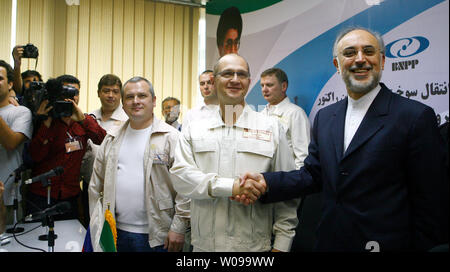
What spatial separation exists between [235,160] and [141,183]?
56cm

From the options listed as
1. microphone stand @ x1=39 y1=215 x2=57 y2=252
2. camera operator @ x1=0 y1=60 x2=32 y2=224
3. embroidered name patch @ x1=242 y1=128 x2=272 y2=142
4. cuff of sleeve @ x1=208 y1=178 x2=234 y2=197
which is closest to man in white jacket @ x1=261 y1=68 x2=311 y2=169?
embroidered name patch @ x1=242 y1=128 x2=272 y2=142

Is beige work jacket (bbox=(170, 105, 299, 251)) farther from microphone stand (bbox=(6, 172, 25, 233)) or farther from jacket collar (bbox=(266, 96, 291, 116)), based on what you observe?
microphone stand (bbox=(6, 172, 25, 233))

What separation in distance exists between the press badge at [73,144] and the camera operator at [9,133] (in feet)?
0.62

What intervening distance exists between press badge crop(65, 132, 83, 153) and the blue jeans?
1.81 feet

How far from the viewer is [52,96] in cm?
152

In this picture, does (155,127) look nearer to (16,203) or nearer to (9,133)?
(9,133)

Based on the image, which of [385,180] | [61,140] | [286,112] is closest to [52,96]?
[61,140]

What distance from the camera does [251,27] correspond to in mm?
1366

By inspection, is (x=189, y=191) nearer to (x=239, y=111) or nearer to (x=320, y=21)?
(x=239, y=111)

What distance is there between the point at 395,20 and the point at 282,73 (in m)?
0.49

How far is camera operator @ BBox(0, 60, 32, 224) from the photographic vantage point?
1.42 meters

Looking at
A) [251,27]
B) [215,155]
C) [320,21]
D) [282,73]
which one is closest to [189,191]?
[215,155]

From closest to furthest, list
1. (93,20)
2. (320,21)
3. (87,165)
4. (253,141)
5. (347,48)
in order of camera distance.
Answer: (347,48) < (253,141) < (320,21) < (93,20) < (87,165)

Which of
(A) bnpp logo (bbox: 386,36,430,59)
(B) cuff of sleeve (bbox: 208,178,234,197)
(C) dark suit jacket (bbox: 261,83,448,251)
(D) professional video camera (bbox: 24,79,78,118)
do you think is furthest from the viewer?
(D) professional video camera (bbox: 24,79,78,118)
